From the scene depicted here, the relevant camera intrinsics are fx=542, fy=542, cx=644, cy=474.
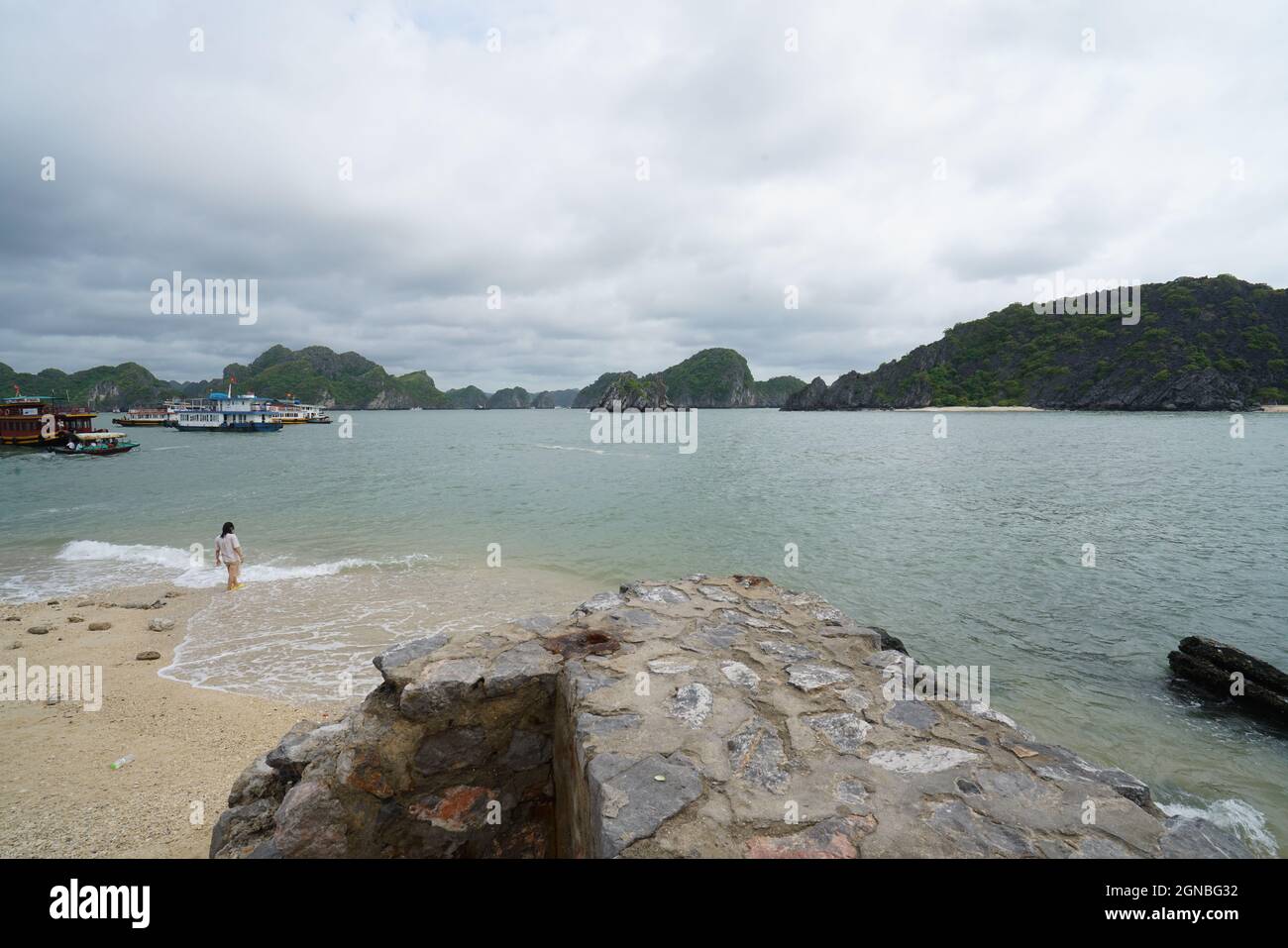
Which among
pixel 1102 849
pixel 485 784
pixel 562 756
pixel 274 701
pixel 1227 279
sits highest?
pixel 1227 279

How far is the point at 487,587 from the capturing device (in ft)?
50.2

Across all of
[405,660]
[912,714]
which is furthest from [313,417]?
[912,714]

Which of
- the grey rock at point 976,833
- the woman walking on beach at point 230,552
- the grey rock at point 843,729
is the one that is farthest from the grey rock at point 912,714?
the woman walking on beach at point 230,552

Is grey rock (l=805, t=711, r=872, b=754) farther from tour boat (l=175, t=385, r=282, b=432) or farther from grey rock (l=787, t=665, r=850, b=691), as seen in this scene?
tour boat (l=175, t=385, r=282, b=432)

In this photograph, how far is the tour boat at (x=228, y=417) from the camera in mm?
103188

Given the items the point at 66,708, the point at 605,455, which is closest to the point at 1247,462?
the point at 605,455

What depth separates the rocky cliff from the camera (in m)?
3.20

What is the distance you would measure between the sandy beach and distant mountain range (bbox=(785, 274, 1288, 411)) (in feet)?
541

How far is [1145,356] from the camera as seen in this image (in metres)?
124

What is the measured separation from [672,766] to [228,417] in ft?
418

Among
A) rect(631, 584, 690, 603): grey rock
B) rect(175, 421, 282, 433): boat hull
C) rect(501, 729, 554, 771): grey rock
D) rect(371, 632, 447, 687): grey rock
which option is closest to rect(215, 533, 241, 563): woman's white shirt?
rect(371, 632, 447, 687): grey rock

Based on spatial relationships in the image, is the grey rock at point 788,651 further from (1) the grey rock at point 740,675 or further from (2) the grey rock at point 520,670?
(2) the grey rock at point 520,670
